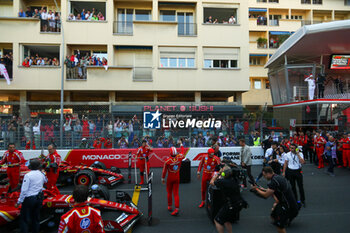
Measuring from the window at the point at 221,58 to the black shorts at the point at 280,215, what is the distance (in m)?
17.5

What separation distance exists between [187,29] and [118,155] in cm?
1346

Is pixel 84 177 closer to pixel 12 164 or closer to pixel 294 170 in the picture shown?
pixel 12 164

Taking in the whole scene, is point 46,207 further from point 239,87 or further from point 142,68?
point 239,87

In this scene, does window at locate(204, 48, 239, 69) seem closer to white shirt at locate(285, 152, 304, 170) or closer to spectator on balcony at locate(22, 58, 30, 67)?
spectator on balcony at locate(22, 58, 30, 67)

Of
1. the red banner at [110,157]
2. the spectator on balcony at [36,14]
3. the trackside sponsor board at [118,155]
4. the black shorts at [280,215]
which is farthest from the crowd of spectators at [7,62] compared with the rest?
the black shorts at [280,215]

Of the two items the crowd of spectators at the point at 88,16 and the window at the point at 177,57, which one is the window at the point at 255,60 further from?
the crowd of spectators at the point at 88,16

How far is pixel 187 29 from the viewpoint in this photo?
21156 millimetres

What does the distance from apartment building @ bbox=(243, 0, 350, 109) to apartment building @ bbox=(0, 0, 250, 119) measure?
401 inches

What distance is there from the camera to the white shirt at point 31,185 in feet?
15.6

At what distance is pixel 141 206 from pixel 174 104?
46.0 feet

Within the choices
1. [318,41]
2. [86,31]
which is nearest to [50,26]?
[86,31]

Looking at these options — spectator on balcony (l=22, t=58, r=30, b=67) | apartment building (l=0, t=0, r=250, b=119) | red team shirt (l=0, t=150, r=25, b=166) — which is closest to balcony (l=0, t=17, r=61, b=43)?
apartment building (l=0, t=0, r=250, b=119)

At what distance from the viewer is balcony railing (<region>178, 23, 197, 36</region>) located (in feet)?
69.2

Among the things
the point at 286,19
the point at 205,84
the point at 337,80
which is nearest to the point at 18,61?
the point at 205,84
